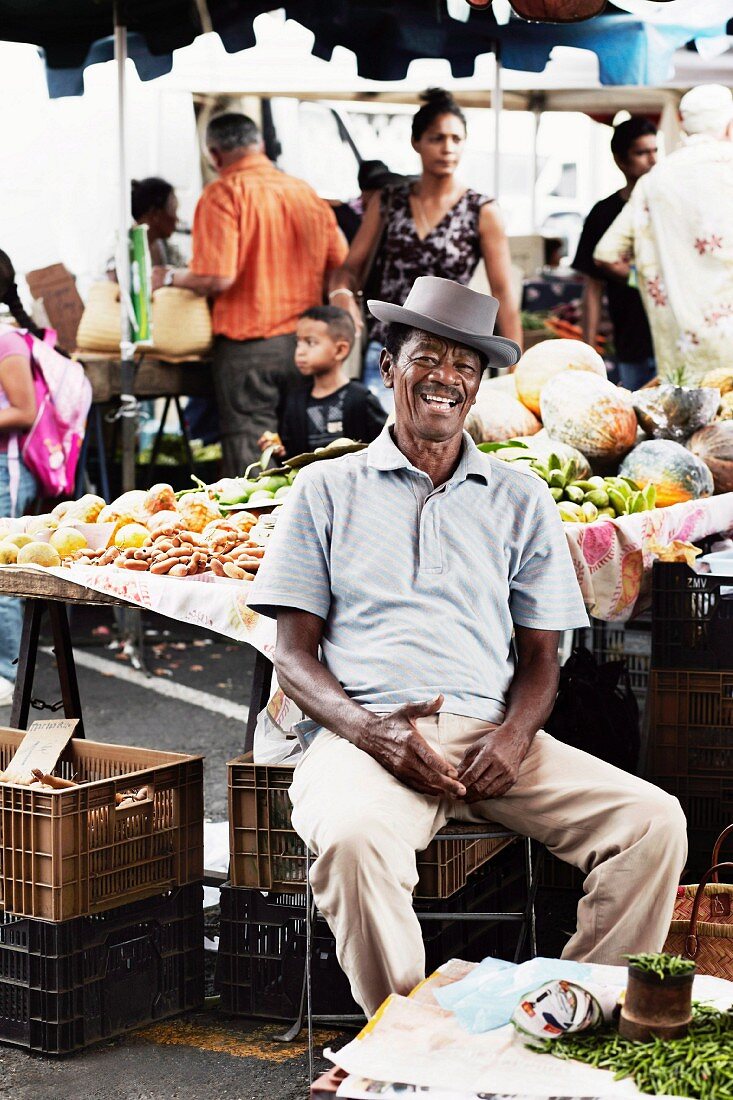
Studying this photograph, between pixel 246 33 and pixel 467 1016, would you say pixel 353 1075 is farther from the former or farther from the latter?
pixel 246 33

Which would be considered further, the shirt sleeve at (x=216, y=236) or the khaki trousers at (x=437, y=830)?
the shirt sleeve at (x=216, y=236)

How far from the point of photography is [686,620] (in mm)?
4062

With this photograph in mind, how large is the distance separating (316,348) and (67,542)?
2.62 meters

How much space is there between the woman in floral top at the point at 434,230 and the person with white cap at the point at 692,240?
2.60ft

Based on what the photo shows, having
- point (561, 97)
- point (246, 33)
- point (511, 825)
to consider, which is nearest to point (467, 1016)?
point (511, 825)

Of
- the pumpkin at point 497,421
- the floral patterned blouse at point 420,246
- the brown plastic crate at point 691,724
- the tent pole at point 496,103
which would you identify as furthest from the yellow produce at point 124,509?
the tent pole at point 496,103

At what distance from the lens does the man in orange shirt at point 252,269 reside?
8.01 meters

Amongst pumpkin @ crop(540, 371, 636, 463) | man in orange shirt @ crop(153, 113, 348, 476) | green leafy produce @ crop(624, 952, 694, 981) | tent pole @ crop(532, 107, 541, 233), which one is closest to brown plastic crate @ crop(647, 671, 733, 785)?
pumpkin @ crop(540, 371, 636, 463)

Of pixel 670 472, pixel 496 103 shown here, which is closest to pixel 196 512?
pixel 670 472

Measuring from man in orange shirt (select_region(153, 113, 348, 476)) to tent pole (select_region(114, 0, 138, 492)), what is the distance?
1.96 feet

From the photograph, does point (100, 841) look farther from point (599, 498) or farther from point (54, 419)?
point (54, 419)

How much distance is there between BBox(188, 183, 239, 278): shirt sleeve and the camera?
797 cm

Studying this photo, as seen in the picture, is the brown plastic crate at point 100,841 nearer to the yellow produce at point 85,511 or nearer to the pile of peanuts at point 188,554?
the pile of peanuts at point 188,554

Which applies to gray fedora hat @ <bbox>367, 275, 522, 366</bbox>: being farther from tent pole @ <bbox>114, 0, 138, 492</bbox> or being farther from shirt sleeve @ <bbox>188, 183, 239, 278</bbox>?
shirt sleeve @ <bbox>188, 183, 239, 278</bbox>
